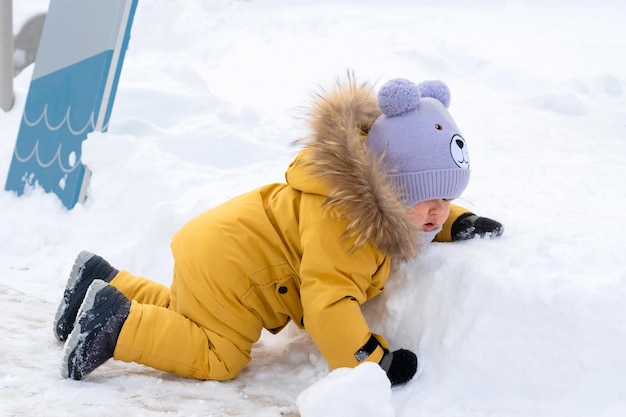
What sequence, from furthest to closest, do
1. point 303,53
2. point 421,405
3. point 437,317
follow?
point 303,53 → point 437,317 → point 421,405

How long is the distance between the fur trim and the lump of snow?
32cm

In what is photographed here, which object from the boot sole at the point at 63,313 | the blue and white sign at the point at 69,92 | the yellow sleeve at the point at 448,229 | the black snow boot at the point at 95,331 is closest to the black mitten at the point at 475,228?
the yellow sleeve at the point at 448,229

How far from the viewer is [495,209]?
7.18 feet

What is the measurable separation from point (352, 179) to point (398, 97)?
0.22m

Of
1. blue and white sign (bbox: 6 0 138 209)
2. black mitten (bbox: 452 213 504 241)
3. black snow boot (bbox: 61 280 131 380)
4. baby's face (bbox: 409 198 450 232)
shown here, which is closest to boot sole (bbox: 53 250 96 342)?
black snow boot (bbox: 61 280 131 380)

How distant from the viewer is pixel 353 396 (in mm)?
1416

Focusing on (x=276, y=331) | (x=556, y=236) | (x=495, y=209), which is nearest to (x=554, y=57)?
(x=495, y=209)

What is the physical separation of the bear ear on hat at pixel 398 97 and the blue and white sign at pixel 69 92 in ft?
5.80

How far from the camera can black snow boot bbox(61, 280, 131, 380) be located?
5.28 feet

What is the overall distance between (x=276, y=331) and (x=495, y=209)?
756mm

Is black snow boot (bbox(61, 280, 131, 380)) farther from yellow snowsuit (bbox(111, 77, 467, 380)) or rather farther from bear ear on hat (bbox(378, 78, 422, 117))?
bear ear on hat (bbox(378, 78, 422, 117))

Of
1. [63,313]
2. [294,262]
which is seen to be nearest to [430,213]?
[294,262]

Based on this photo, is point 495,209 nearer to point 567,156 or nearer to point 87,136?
point 567,156

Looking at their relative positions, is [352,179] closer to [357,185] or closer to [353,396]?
[357,185]
